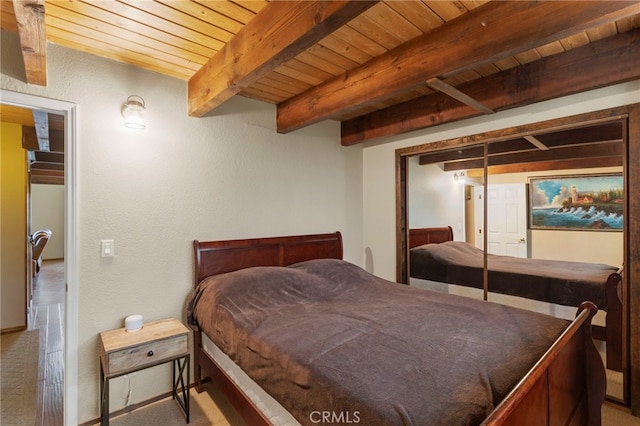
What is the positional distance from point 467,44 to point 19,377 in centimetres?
427

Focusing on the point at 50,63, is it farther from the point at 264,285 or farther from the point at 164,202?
the point at 264,285

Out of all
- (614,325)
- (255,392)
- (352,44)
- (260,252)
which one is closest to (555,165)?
(614,325)

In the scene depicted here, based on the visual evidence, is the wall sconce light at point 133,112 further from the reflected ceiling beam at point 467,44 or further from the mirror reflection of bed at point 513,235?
the mirror reflection of bed at point 513,235

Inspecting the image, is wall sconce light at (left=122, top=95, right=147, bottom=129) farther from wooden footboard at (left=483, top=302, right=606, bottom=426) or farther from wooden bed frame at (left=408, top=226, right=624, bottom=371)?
wooden bed frame at (left=408, top=226, right=624, bottom=371)

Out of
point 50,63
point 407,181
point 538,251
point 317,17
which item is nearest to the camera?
point 317,17

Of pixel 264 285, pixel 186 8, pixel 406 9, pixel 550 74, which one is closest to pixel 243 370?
pixel 264 285

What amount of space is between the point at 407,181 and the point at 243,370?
2.70 meters

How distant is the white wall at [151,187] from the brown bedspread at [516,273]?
1.63m

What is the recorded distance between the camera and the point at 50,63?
2.02 metres

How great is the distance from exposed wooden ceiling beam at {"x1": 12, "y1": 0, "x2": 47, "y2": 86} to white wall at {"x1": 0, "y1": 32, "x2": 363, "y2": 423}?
243 millimetres

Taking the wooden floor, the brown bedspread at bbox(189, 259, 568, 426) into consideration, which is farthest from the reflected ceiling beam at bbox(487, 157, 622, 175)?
the wooden floor

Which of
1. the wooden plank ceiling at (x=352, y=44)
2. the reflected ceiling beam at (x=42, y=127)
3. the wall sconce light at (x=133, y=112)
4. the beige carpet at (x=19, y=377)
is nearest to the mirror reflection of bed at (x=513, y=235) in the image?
the wooden plank ceiling at (x=352, y=44)

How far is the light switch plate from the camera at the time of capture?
86.4 inches

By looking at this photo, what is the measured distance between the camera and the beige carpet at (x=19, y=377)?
216 centimetres
